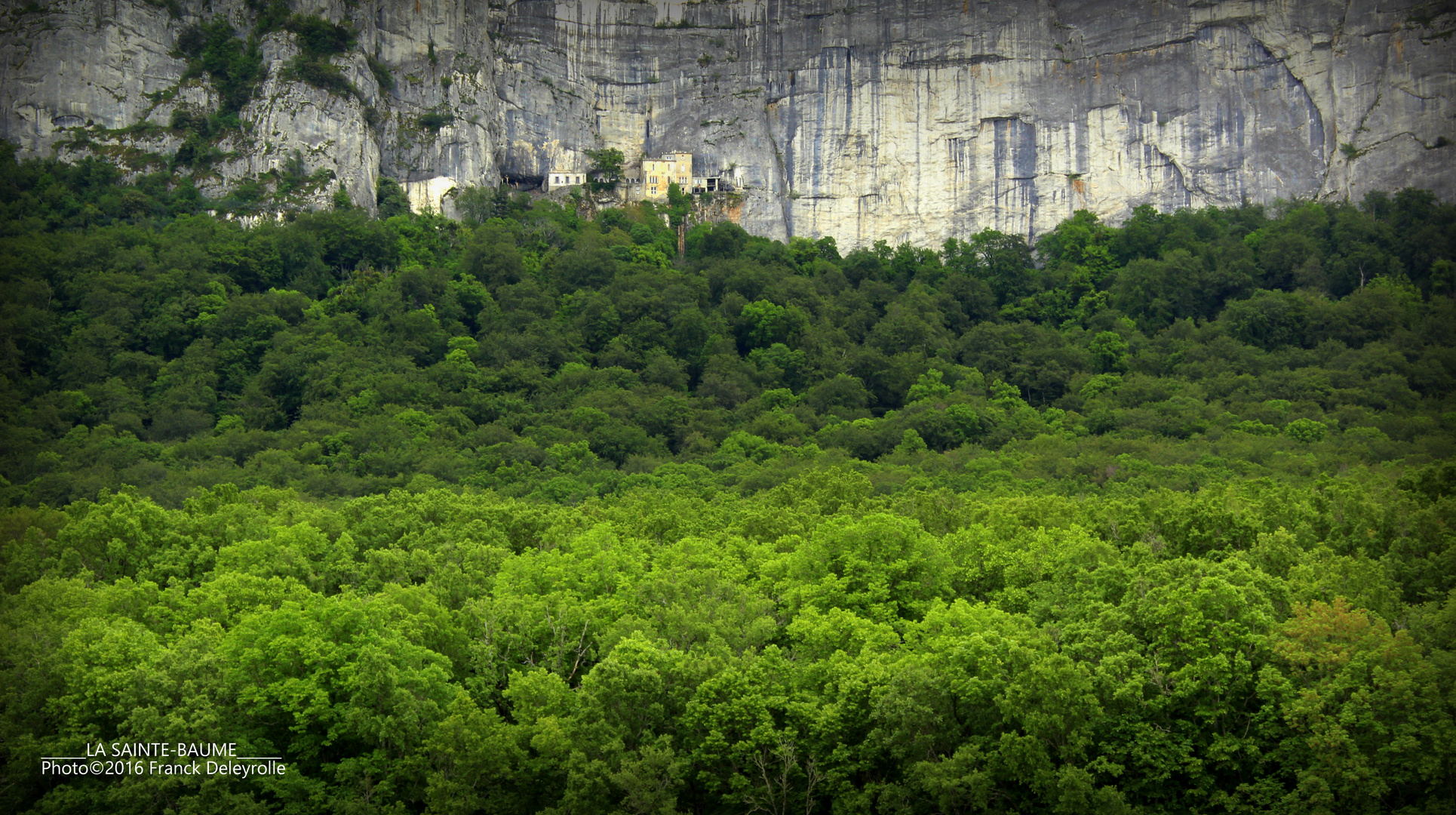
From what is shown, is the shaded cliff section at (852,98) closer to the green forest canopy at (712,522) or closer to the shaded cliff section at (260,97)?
the shaded cliff section at (260,97)

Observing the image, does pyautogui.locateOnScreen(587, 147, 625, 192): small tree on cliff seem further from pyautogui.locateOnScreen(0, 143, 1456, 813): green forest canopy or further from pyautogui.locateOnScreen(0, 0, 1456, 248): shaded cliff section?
pyautogui.locateOnScreen(0, 143, 1456, 813): green forest canopy

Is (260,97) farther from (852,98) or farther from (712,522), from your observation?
(712,522)

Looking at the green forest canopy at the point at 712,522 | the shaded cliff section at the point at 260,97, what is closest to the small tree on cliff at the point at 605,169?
the shaded cliff section at the point at 260,97

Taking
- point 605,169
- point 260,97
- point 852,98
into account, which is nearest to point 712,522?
point 260,97

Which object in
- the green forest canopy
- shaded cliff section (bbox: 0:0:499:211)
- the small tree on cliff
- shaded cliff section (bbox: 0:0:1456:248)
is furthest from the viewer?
the small tree on cliff

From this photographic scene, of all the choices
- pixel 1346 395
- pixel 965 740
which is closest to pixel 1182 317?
pixel 1346 395

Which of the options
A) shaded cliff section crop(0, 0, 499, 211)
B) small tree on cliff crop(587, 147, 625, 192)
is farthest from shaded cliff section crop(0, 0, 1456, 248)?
small tree on cliff crop(587, 147, 625, 192)
